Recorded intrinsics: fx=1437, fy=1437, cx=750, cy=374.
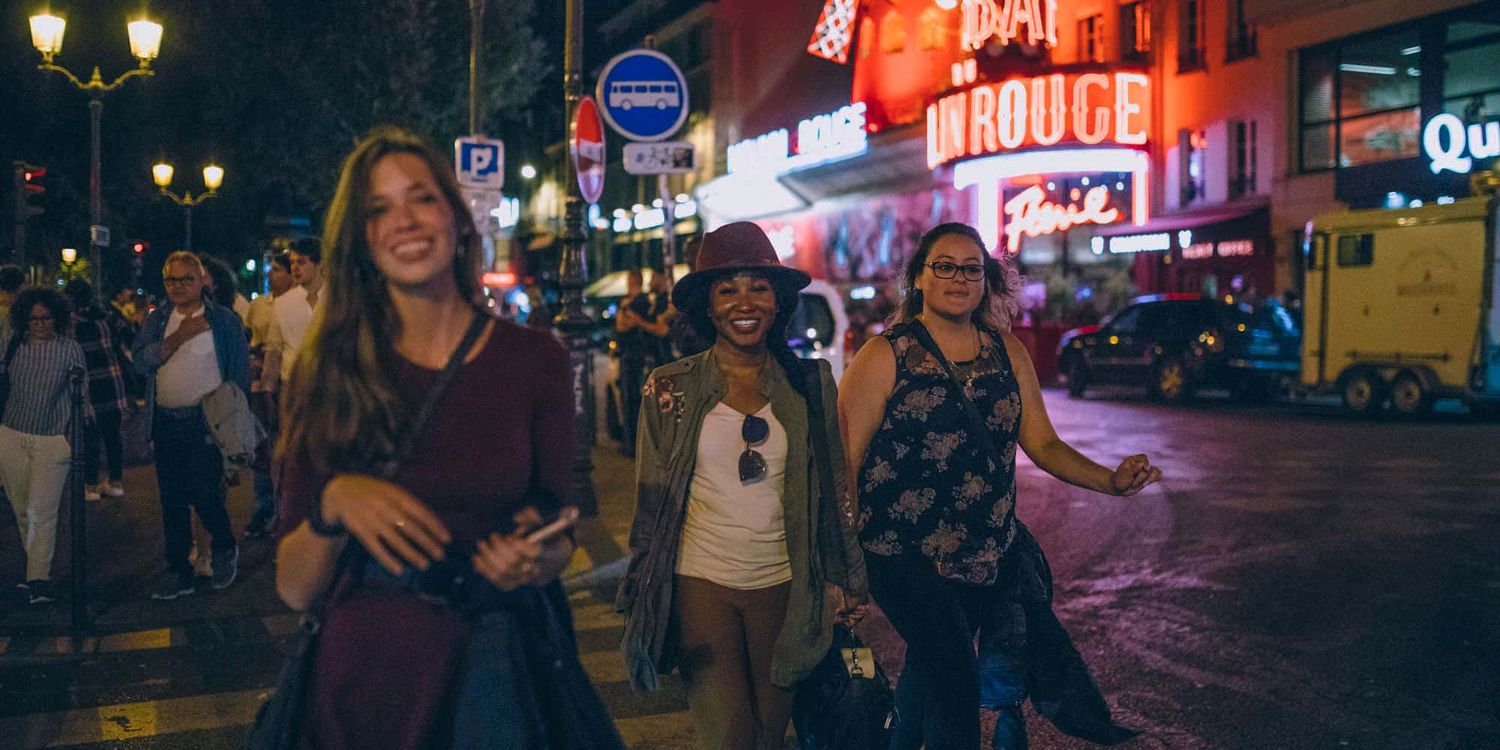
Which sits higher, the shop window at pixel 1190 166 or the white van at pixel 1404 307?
the shop window at pixel 1190 166

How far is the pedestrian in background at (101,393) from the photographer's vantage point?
10.2 metres

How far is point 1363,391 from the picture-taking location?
20.0m

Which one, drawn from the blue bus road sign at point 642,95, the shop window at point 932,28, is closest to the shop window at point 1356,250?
the blue bus road sign at point 642,95

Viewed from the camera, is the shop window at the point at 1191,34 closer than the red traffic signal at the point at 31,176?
No

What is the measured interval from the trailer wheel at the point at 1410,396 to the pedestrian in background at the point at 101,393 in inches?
622

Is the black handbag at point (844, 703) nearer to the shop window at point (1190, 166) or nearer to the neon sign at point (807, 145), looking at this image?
the shop window at point (1190, 166)

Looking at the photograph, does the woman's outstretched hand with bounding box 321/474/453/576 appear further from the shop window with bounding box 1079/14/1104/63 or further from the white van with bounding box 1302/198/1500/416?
the shop window with bounding box 1079/14/1104/63

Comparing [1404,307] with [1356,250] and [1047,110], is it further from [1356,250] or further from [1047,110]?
[1047,110]

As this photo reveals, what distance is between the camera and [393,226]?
2.61 meters

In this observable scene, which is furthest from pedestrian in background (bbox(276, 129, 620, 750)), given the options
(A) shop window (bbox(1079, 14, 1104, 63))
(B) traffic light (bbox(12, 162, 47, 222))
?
(A) shop window (bbox(1079, 14, 1104, 63))

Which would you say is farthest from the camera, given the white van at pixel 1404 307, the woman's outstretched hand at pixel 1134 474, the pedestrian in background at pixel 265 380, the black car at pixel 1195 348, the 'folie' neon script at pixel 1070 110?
the 'folie' neon script at pixel 1070 110

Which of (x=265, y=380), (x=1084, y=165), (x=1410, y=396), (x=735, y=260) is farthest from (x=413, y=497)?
(x=1084, y=165)

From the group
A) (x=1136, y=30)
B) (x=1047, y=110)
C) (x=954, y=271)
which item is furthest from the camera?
(x=1136, y=30)

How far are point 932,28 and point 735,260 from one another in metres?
33.5
